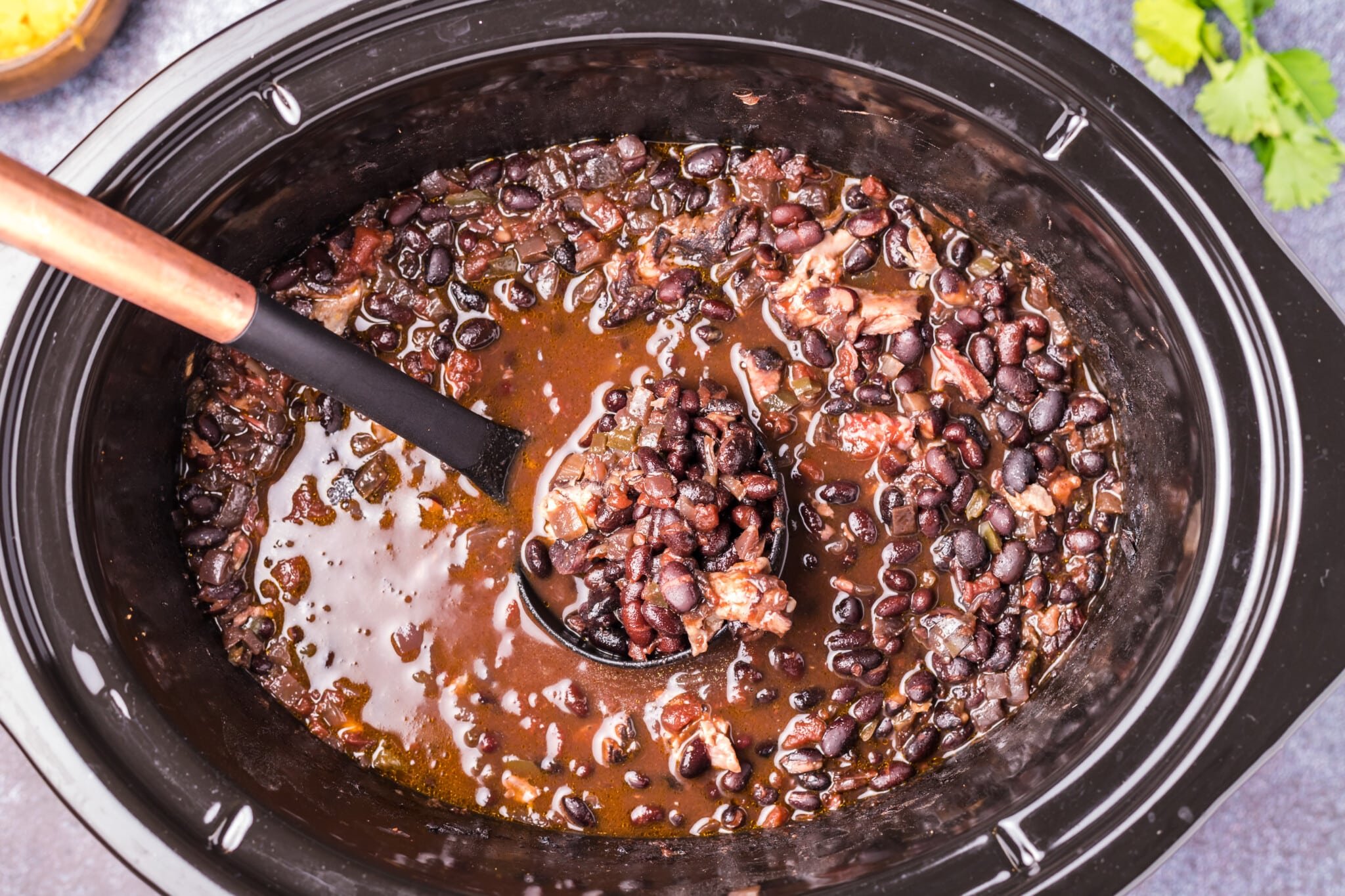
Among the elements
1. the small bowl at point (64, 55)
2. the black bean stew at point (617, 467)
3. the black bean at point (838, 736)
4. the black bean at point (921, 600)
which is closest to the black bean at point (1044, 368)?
the black bean stew at point (617, 467)

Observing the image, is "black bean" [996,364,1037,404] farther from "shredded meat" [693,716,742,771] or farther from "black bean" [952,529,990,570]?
"shredded meat" [693,716,742,771]

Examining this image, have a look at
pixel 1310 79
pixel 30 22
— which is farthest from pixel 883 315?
pixel 30 22

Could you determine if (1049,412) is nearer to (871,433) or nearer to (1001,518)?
(1001,518)

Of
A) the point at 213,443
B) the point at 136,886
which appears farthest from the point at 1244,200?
the point at 136,886

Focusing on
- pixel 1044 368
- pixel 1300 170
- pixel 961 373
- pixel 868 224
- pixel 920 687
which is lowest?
pixel 920 687

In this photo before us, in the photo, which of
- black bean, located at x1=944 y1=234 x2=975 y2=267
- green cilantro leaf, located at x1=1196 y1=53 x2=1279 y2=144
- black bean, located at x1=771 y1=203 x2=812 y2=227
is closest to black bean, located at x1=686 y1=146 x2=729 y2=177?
black bean, located at x1=771 y1=203 x2=812 y2=227

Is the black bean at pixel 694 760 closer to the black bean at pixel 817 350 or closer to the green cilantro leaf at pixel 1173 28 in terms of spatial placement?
the black bean at pixel 817 350
